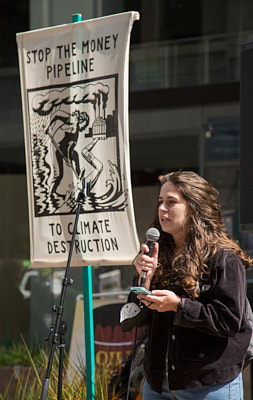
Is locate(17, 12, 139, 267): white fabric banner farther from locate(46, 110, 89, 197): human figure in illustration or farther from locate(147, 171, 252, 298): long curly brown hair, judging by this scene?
locate(147, 171, 252, 298): long curly brown hair

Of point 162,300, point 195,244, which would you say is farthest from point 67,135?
point 162,300

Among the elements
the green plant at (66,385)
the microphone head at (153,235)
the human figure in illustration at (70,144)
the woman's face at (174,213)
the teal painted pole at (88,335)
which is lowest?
the green plant at (66,385)

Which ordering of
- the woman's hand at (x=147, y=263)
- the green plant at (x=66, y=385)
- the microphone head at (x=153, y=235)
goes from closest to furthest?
1. the woman's hand at (x=147, y=263)
2. the microphone head at (x=153, y=235)
3. the green plant at (x=66, y=385)

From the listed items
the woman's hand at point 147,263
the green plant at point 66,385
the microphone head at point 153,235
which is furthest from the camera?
the green plant at point 66,385

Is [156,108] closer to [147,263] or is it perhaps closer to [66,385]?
[66,385]

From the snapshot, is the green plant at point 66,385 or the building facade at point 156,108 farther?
the building facade at point 156,108

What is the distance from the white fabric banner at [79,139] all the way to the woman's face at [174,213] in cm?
110

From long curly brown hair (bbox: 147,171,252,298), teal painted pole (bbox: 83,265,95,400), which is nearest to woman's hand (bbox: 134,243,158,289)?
long curly brown hair (bbox: 147,171,252,298)

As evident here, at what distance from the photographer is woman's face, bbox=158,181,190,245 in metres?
2.90

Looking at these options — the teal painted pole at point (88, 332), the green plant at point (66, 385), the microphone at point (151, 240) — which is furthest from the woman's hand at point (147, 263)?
the green plant at point (66, 385)

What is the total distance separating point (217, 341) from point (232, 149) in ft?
17.6

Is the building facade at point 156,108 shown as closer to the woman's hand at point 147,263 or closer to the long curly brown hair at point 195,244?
the long curly brown hair at point 195,244

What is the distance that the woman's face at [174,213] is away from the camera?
114 inches

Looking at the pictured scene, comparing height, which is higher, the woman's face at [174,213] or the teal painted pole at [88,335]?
the woman's face at [174,213]
